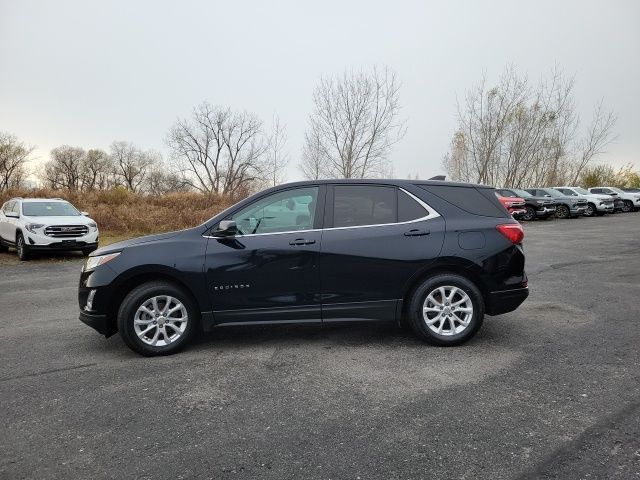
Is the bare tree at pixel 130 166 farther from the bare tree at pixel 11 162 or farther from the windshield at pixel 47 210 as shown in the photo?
the windshield at pixel 47 210

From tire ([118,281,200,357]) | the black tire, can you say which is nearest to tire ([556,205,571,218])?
the black tire

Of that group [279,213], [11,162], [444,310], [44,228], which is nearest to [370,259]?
[444,310]

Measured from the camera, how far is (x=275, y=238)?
477 centimetres

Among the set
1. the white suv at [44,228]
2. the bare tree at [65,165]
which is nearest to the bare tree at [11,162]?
the bare tree at [65,165]

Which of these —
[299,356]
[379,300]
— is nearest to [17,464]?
[299,356]

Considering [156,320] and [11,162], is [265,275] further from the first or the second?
[11,162]

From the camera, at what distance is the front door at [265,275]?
473cm

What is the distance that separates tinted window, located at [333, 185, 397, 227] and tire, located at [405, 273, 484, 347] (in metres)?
0.80

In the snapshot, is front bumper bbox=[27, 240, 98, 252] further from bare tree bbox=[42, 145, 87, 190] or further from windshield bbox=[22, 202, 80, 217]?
bare tree bbox=[42, 145, 87, 190]

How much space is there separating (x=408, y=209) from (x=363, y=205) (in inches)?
18.5

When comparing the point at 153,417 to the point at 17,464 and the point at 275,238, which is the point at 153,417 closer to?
the point at 17,464

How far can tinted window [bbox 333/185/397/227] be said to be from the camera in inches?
193

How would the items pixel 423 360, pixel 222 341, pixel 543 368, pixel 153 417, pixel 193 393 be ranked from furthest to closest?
pixel 222 341 < pixel 423 360 < pixel 543 368 < pixel 193 393 < pixel 153 417

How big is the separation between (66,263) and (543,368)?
40.1ft
